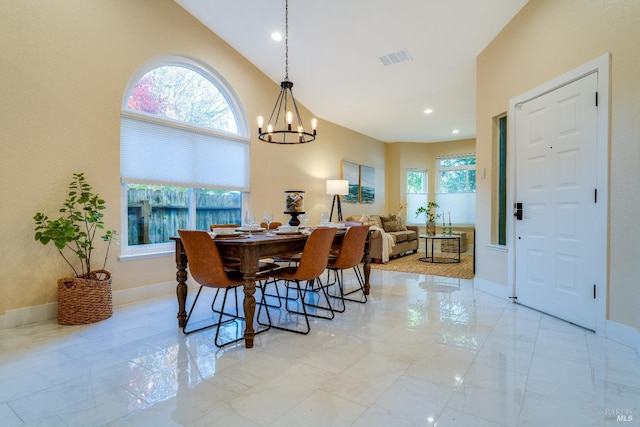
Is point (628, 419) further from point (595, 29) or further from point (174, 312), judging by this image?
point (174, 312)

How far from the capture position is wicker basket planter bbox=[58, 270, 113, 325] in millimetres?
2887

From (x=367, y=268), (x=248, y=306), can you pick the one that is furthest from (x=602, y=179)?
(x=248, y=306)

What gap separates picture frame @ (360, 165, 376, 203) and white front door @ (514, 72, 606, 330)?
4.56 meters

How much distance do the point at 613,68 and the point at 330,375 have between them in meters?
3.10

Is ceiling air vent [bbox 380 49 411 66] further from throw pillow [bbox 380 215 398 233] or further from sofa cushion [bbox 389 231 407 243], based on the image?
throw pillow [bbox 380 215 398 233]

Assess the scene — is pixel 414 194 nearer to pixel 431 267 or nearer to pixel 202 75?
pixel 431 267

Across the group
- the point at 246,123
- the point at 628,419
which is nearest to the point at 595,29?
the point at 628,419

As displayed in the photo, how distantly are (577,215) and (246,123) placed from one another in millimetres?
4098

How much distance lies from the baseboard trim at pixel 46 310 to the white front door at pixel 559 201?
161 inches

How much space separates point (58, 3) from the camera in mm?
3045

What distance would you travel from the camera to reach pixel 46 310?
2988mm

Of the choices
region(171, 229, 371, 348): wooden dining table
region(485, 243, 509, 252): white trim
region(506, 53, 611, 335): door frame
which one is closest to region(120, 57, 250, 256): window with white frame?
region(171, 229, 371, 348): wooden dining table

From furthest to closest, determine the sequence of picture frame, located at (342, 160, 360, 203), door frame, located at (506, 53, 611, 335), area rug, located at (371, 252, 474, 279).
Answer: picture frame, located at (342, 160, 360, 203), area rug, located at (371, 252, 474, 279), door frame, located at (506, 53, 611, 335)

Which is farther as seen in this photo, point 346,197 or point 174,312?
point 346,197
